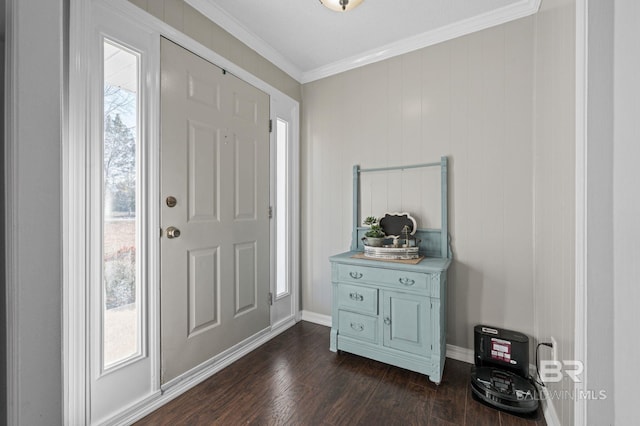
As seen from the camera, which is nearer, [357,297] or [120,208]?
[120,208]

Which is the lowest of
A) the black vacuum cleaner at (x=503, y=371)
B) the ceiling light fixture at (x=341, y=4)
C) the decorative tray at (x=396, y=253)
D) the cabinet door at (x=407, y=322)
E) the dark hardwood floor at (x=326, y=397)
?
the dark hardwood floor at (x=326, y=397)

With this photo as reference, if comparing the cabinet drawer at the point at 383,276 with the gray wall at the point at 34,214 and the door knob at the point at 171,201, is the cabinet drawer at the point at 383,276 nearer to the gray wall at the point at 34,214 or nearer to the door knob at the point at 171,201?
the door knob at the point at 171,201

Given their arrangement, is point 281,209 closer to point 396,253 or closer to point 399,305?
point 396,253

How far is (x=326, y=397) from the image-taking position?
1712 millimetres

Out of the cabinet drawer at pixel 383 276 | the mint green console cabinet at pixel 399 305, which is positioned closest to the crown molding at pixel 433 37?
the mint green console cabinet at pixel 399 305

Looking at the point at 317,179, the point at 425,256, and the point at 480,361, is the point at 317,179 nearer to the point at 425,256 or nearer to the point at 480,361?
the point at 425,256

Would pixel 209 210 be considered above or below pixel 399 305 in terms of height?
above

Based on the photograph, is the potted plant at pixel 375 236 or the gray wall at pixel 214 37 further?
the potted plant at pixel 375 236

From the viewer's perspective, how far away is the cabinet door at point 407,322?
1.87 metres

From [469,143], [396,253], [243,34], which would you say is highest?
[243,34]

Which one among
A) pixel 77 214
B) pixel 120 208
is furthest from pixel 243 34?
pixel 77 214

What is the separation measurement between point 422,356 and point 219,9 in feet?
9.07

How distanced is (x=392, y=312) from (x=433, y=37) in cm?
215

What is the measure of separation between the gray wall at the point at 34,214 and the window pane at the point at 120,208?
3.69ft
